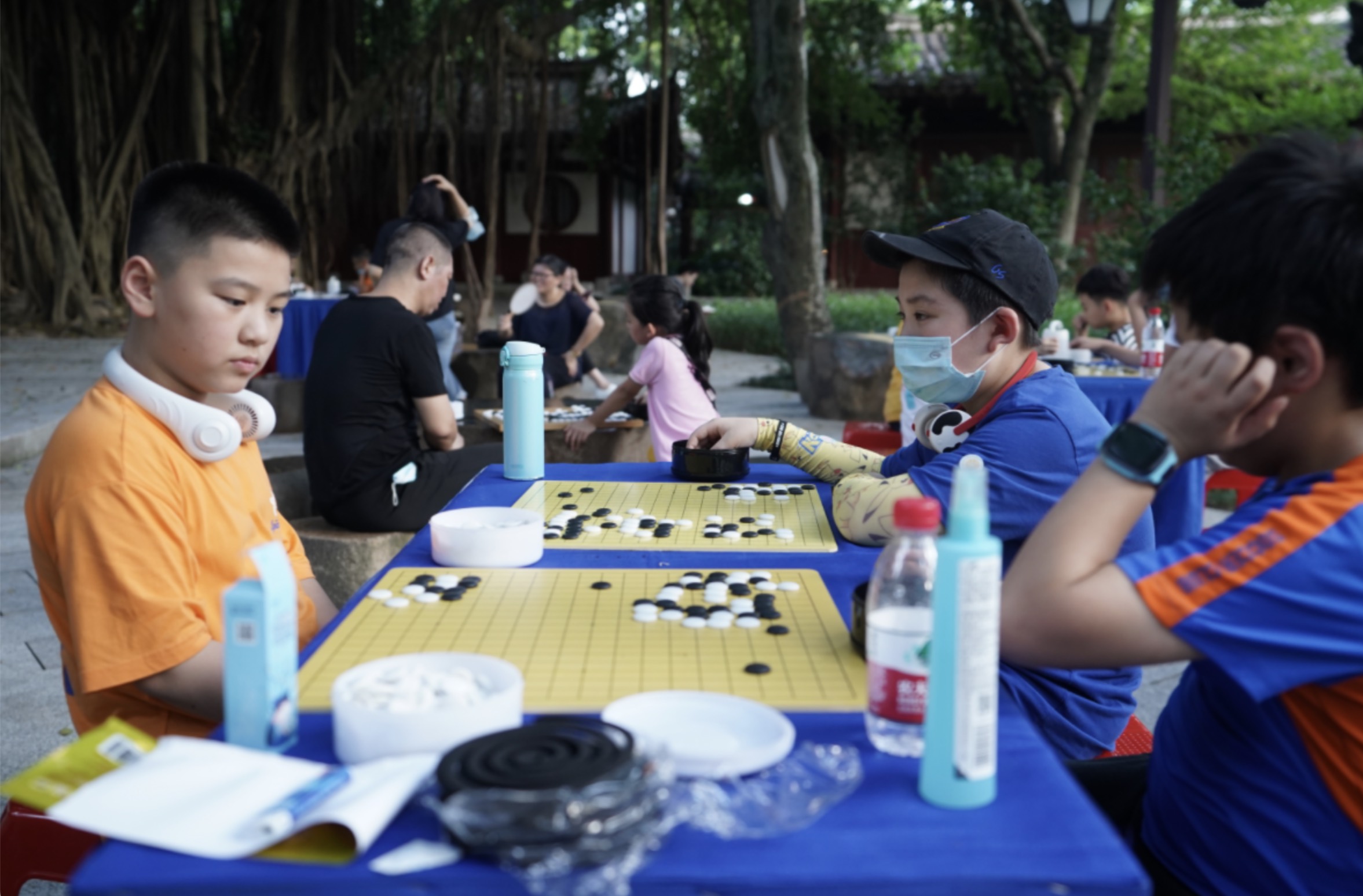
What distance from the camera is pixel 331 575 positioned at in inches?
144

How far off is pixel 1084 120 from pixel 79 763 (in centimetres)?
1451

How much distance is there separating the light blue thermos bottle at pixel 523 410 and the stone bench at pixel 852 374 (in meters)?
6.61

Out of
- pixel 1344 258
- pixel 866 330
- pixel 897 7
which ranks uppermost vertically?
pixel 897 7

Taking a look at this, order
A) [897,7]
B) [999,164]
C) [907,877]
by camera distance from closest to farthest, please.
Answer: [907,877], [999,164], [897,7]

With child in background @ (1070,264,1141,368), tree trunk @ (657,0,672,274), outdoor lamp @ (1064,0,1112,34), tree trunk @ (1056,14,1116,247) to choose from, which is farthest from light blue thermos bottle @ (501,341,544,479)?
tree trunk @ (1056,14,1116,247)

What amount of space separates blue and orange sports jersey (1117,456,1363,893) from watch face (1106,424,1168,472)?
0.33ft

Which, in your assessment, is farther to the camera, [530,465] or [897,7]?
[897,7]

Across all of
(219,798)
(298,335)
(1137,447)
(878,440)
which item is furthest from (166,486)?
(298,335)

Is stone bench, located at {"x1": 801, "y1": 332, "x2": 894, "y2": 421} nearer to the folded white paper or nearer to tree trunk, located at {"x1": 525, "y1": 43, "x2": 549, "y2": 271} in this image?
tree trunk, located at {"x1": 525, "y1": 43, "x2": 549, "y2": 271}

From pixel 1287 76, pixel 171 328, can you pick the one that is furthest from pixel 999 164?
pixel 171 328

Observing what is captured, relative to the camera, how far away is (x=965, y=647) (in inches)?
38.4

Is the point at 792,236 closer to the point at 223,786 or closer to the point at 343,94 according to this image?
the point at 343,94

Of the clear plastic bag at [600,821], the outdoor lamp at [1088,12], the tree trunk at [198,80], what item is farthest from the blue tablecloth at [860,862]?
the tree trunk at [198,80]

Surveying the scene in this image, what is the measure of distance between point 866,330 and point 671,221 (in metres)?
10.8
